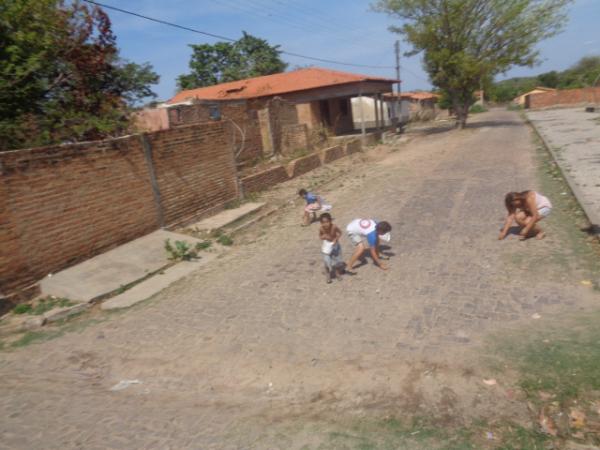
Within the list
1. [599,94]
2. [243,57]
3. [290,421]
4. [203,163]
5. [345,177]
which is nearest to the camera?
[290,421]

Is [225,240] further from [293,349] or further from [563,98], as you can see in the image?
[563,98]

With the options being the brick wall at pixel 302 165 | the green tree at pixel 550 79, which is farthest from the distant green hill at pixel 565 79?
the brick wall at pixel 302 165

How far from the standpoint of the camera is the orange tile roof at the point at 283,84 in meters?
23.4

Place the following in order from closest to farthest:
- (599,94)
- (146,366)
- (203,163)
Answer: (146,366) → (203,163) → (599,94)

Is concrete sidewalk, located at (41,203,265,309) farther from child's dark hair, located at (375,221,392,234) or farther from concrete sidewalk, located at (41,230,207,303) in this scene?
child's dark hair, located at (375,221,392,234)

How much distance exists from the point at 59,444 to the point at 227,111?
40.9 ft

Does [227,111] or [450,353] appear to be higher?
[227,111]

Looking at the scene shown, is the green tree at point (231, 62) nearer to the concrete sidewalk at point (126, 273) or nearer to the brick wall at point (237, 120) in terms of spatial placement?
the brick wall at point (237, 120)

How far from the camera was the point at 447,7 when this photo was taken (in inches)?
948

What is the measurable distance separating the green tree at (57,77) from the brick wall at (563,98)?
4737 centimetres

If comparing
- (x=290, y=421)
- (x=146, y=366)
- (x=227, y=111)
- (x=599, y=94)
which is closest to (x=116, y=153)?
(x=146, y=366)

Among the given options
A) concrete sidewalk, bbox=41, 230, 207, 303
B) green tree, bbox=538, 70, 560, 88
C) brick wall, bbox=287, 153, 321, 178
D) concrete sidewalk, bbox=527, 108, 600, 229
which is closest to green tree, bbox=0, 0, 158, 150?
concrete sidewalk, bbox=41, 230, 207, 303

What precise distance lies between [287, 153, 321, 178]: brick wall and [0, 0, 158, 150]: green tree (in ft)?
17.0

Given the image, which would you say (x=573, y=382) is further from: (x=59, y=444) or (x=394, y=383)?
(x=59, y=444)
